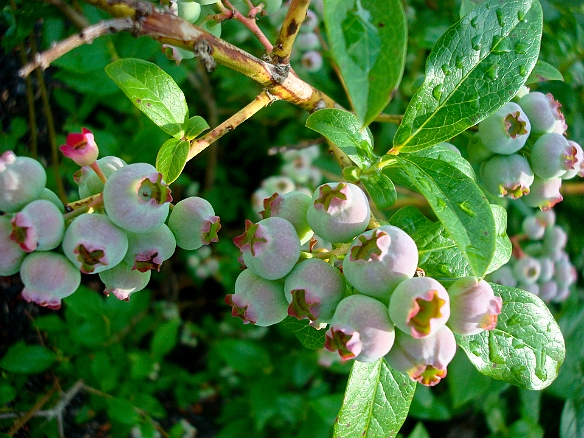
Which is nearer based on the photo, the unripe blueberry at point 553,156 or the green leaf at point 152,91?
the green leaf at point 152,91

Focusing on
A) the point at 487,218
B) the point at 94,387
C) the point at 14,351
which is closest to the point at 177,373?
the point at 94,387

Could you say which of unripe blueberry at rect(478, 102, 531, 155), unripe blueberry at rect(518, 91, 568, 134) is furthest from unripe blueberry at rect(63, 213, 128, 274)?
unripe blueberry at rect(518, 91, 568, 134)

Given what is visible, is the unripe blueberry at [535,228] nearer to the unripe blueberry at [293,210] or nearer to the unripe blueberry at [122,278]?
the unripe blueberry at [293,210]

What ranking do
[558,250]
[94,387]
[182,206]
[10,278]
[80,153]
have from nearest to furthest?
[80,153]
[182,206]
[10,278]
[94,387]
[558,250]

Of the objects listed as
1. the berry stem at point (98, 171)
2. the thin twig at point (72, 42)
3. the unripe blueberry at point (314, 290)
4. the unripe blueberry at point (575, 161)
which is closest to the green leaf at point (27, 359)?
the berry stem at point (98, 171)

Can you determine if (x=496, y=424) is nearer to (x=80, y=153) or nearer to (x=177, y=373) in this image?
(x=177, y=373)

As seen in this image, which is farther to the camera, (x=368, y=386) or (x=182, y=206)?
(x=368, y=386)

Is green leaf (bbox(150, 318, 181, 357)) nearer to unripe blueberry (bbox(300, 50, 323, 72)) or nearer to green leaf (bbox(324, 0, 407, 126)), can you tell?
unripe blueberry (bbox(300, 50, 323, 72))
